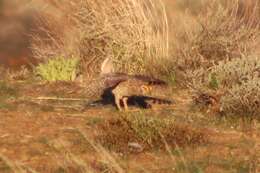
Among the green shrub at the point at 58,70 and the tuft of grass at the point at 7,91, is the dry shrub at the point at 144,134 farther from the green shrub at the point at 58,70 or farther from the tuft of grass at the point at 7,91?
the green shrub at the point at 58,70

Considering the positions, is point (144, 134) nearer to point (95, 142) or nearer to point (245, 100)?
point (95, 142)

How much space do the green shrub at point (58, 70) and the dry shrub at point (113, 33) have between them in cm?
38

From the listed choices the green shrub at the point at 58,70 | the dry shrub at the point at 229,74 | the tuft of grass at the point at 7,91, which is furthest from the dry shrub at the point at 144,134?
the green shrub at the point at 58,70

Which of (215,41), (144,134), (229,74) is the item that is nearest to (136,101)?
(229,74)

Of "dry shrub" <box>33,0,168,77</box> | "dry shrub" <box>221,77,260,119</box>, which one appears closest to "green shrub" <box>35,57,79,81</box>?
"dry shrub" <box>33,0,168,77</box>

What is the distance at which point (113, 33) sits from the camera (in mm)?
13672

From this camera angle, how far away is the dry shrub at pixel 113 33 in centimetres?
1348

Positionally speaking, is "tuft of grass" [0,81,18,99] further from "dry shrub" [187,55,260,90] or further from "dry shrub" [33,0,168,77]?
"dry shrub" [187,55,260,90]

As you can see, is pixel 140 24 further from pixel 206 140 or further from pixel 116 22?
pixel 206 140

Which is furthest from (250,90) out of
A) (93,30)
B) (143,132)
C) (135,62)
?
(93,30)

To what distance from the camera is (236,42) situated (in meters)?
12.8

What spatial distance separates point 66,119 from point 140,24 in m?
3.55

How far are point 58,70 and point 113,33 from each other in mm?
1065

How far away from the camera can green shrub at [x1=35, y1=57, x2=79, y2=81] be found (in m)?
13.6
